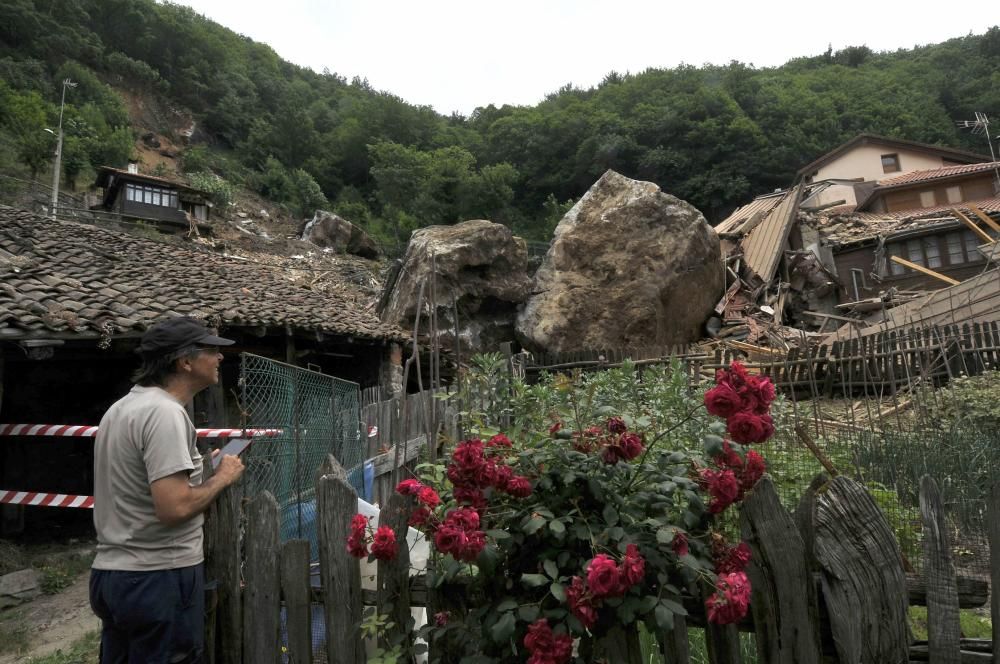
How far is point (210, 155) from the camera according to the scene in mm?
45562

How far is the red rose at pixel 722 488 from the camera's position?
153 cm

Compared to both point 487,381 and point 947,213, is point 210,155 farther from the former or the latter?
point 487,381

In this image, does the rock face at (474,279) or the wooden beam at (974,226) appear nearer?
the rock face at (474,279)

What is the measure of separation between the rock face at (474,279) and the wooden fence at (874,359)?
5014mm

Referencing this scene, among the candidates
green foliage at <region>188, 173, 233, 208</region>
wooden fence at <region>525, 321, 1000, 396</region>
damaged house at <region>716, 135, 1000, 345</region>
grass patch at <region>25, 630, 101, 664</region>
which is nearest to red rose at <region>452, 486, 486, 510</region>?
grass patch at <region>25, 630, 101, 664</region>

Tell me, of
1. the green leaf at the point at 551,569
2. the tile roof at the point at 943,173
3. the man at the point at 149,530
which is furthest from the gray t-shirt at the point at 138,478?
the tile roof at the point at 943,173

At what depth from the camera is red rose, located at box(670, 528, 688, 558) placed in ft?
4.81

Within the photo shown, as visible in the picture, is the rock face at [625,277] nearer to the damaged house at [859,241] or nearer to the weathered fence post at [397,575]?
the damaged house at [859,241]

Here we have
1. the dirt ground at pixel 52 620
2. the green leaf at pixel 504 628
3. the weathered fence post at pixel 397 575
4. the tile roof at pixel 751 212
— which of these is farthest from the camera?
the tile roof at pixel 751 212

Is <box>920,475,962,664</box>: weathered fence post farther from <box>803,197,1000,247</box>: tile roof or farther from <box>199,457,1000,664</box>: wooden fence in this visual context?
<box>803,197,1000,247</box>: tile roof

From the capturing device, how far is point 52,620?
4.46 meters

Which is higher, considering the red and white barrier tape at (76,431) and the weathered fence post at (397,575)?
the red and white barrier tape at (76,431)

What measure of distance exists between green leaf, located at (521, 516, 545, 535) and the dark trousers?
1.19 m

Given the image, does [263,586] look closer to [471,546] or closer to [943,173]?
[471,546]
